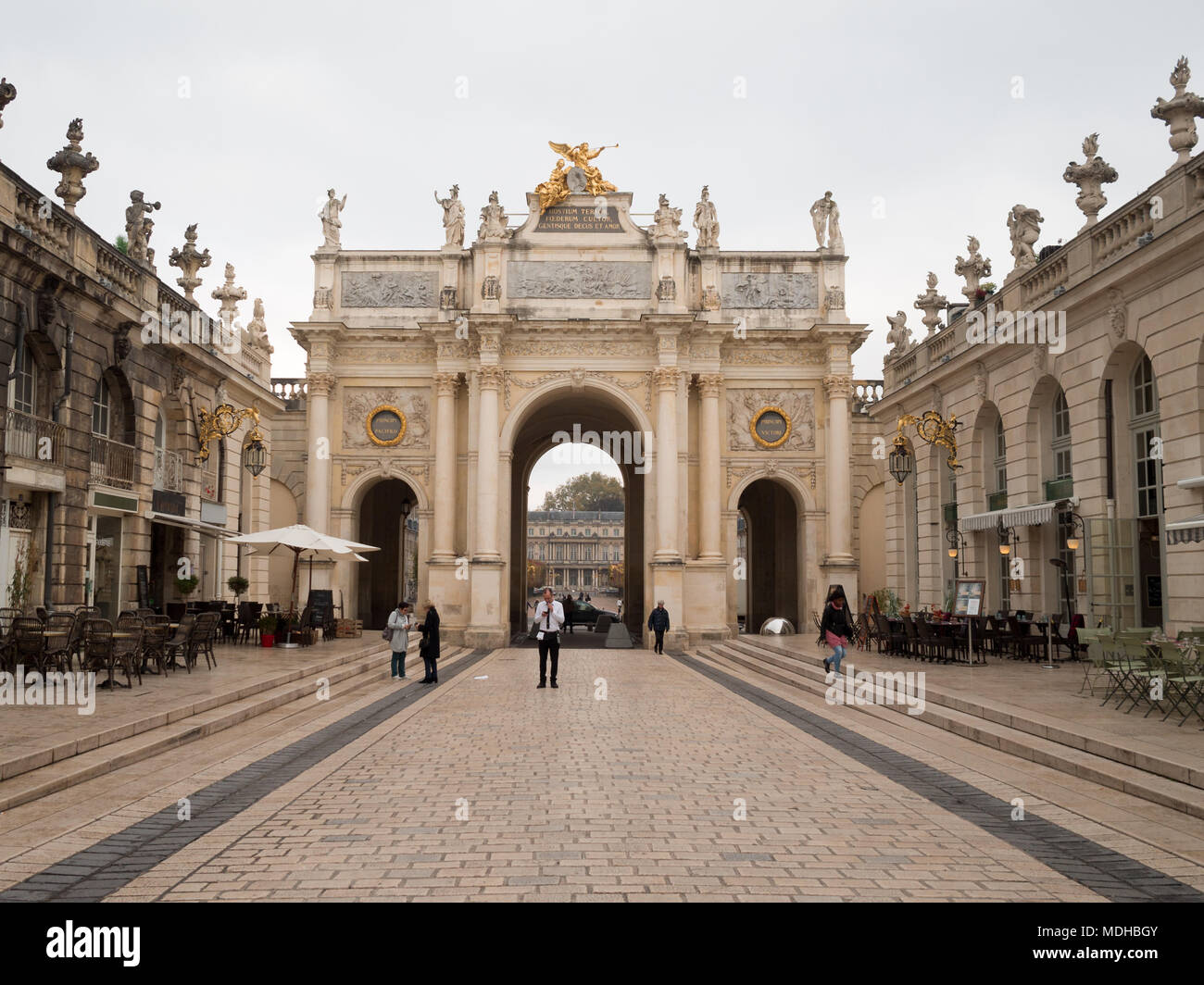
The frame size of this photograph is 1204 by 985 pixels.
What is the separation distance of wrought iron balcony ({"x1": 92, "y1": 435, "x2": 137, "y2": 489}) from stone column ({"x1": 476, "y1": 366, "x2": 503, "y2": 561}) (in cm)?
1147

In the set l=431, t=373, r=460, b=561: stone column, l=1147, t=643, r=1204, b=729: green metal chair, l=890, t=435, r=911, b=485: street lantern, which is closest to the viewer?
l=1147, t=643, r=1204, b=729: green metal chair

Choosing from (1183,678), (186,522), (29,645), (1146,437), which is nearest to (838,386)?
(1146,437)

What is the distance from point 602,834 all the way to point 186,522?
17455 mm

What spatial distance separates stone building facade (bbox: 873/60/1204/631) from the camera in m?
14.6

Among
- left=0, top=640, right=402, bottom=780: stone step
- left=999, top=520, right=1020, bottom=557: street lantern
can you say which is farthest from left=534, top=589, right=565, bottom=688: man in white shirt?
left=999, top=520, right=1020, bottom=557: street lantern

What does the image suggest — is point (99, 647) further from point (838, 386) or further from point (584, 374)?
point (838, 386)

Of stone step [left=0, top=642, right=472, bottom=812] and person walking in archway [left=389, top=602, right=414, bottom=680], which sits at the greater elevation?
A: person walking in archway [left=389, top=602, right=414, bottom=680]

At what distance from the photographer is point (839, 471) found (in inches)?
1222

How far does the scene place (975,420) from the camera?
22.9 metres
